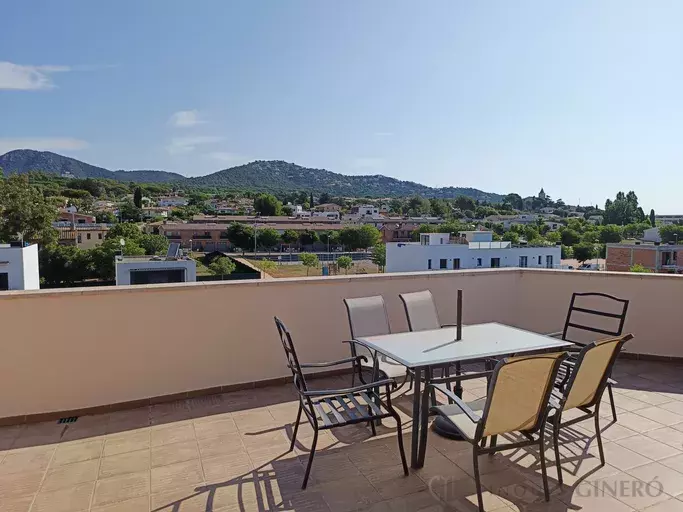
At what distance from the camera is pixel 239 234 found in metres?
48.4

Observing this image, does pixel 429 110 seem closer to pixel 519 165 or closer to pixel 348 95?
pixel 348 95

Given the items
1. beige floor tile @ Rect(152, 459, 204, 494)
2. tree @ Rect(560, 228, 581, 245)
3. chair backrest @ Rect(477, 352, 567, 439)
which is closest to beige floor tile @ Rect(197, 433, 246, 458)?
beige floor tile @ Rect(152, 459, 204, 494)

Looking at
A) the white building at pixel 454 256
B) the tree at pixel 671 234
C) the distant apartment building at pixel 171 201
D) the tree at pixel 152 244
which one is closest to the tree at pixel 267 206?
the distant apartment building at pixel 171 201

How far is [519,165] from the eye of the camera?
1567 inches

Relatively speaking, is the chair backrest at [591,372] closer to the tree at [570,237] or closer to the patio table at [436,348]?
the patio table at [436,348]

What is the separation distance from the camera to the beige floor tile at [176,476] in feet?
7.86

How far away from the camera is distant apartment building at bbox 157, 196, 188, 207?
74156 millimetres

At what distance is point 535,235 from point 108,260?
129 feet

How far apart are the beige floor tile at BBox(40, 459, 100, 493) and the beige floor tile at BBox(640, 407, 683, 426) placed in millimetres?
3576

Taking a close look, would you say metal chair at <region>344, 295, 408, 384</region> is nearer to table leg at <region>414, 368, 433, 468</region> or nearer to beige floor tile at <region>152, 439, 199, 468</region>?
table leg at <region>414, 368, 433, 468</region>

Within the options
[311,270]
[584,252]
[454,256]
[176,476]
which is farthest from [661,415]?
[584,252]

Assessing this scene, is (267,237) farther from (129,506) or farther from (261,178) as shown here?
(261,178)

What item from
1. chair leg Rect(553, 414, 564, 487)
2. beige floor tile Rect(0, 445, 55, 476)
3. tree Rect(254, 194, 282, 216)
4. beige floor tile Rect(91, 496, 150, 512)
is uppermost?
tree Rect(254, 194, 282, 216)

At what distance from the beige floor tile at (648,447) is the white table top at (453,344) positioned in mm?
702
